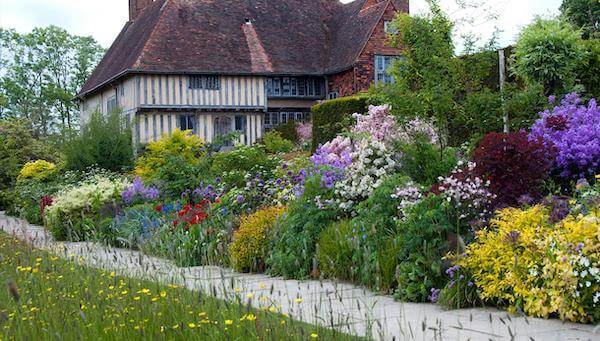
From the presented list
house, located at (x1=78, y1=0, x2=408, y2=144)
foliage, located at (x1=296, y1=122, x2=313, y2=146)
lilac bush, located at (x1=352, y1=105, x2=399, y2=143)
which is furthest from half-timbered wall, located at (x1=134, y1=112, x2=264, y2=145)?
lilac bush, located at (x1=352, y1=105, x2=399, y2=143)

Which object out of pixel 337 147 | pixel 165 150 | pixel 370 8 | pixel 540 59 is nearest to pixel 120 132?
pixel 165 150

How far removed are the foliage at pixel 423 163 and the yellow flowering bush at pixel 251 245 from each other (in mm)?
1569

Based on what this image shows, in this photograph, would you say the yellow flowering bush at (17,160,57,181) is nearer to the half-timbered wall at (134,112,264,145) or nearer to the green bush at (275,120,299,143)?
the half-timbered wall at (134,112,264,145)

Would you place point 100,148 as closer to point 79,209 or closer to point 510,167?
point 79,209

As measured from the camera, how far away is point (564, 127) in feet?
25.7

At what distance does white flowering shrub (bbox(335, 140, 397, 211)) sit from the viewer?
7672 mm

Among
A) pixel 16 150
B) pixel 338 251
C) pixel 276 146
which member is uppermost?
pixel 16 150

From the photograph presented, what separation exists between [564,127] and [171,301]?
16.6 ft

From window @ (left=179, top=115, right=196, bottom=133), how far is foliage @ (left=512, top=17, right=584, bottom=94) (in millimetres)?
20823

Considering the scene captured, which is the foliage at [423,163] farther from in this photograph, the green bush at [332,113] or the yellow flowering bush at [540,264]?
the green bush at [332,113]

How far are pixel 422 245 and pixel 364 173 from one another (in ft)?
6.69

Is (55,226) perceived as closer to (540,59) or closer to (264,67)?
(540,59)

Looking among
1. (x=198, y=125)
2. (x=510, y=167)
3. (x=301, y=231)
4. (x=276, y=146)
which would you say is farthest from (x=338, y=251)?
(x=198, y=125)

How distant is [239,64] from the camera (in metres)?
32.5
